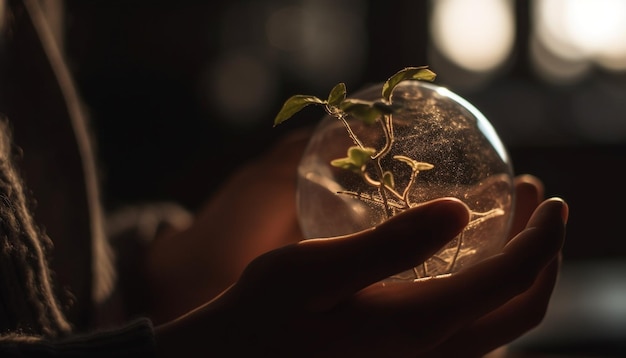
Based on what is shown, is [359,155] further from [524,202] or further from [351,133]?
[524,202]

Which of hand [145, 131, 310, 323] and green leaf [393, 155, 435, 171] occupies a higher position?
green leaf [393, 155, 435, 171]

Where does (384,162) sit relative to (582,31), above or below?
above

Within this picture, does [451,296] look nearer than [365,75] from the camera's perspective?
Yes

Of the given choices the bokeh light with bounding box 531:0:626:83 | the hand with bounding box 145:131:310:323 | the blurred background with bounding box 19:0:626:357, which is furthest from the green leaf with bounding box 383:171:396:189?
the bokeh light with bounding box 531:0:626:83

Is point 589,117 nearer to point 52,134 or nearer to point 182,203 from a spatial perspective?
point 182,203

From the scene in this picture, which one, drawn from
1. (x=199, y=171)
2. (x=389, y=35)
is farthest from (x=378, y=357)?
(x=389, y=35)

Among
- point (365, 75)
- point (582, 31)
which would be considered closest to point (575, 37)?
point (582, 31)

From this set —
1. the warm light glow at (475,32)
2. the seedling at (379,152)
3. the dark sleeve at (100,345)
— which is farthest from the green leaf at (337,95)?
the warm light glow at (475,32)

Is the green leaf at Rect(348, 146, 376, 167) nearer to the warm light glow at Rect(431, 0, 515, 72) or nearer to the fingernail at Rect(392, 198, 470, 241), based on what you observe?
the fingernail at Rect(392, 198, 470, 241)

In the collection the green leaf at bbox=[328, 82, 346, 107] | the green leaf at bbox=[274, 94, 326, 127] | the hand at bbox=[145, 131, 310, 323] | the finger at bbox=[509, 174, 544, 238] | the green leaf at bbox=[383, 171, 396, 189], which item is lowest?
the hand at bbox=[145, 131, 310, 323]
